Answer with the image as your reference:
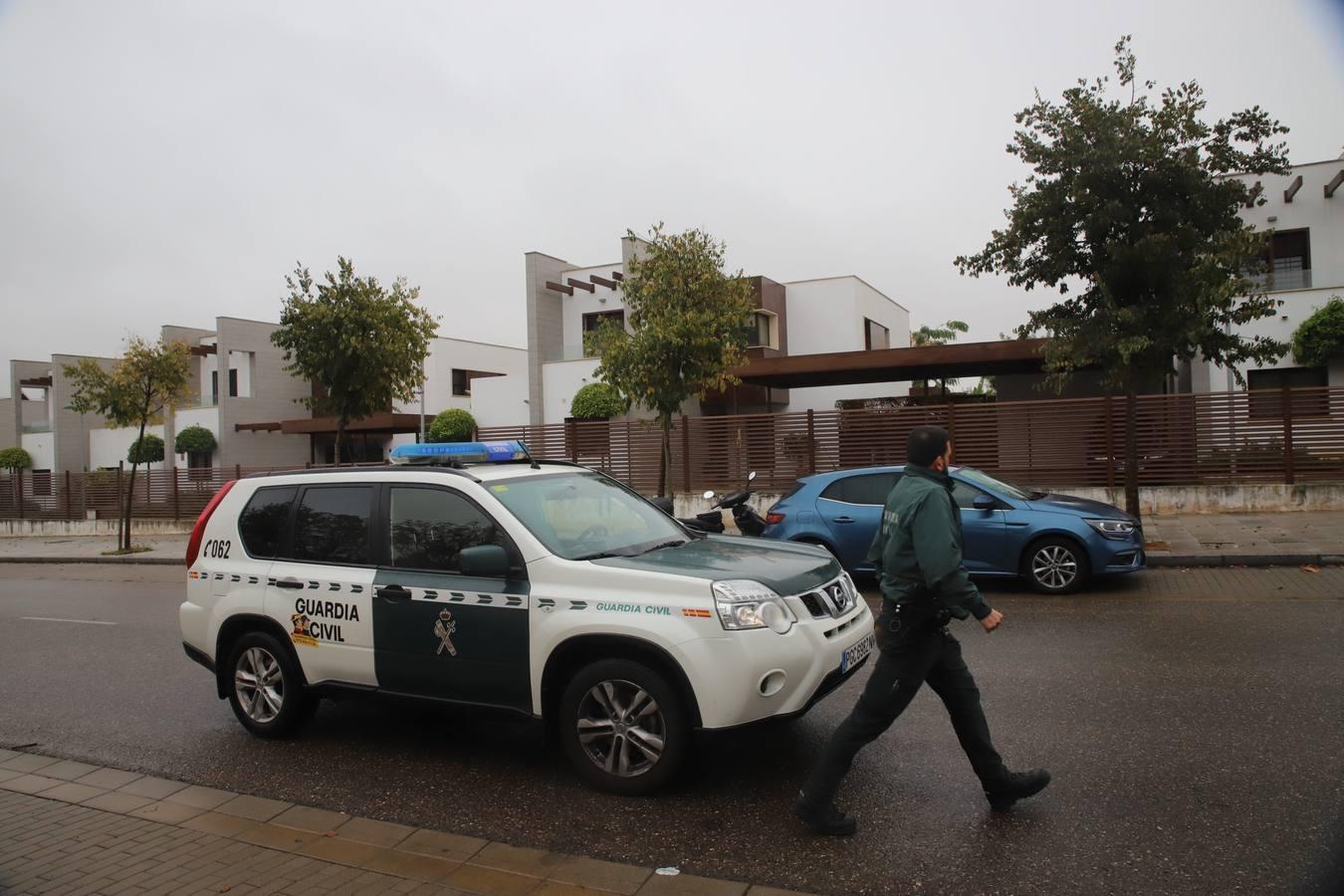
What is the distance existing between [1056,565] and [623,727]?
6839 mm

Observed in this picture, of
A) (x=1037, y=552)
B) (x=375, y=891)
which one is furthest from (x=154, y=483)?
(x=375, y=891)

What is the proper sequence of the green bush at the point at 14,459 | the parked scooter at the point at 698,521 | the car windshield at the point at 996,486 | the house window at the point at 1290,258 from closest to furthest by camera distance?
the parked scooter at the point at 698,521 < the car windshield at the point at 996,486 < the house window at the point at 1290,258 < the green bush at the point at 14,459

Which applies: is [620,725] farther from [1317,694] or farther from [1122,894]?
[1317,694]

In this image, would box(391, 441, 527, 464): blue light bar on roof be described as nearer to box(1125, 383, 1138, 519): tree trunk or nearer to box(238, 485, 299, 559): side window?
box(238, 485, 299, 559): side window

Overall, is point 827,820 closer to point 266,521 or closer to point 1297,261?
point 266,521

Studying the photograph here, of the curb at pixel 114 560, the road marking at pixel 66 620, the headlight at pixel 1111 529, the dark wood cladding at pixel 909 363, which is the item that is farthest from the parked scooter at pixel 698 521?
the curb at pixel 114 560

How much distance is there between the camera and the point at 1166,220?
494 inches

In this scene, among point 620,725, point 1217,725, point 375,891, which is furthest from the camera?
point 1217,725

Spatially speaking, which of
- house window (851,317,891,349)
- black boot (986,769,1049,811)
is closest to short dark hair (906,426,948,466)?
black boot (986,769,1049,811)

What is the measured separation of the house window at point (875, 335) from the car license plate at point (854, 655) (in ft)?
104

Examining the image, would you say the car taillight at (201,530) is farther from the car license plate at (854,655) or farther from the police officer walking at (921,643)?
the police officer walking at (921,643)

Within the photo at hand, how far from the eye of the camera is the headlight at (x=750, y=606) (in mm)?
4402

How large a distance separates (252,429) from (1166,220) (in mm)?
36480

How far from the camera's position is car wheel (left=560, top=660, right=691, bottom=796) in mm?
4445
